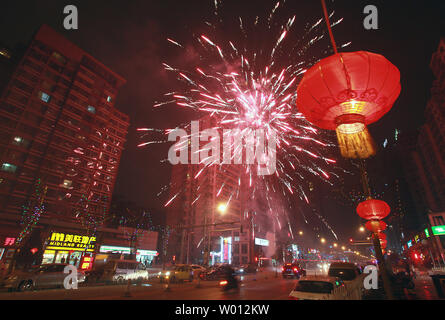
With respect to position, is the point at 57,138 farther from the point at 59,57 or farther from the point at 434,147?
the point at 434,147

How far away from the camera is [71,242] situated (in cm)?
3578

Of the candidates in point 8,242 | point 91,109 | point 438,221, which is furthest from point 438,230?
point 91,109

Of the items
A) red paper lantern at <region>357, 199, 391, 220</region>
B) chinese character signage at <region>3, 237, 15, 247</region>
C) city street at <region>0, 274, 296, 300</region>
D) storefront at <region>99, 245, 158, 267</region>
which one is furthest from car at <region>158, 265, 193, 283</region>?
storefront at <region>99, 245, 158, 267</region>

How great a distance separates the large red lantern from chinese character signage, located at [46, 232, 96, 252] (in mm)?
41778

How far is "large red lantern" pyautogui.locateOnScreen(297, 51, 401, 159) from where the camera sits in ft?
14.6

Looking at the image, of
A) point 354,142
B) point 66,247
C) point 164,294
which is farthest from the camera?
point 66,247

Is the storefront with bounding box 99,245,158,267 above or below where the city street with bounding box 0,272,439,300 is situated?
above

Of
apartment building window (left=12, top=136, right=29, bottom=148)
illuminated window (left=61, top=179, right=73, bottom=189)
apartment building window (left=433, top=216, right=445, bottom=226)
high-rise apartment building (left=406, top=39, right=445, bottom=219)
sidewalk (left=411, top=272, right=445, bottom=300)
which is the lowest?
sidewalk (left=411, top=272, right=445, bottom=300)

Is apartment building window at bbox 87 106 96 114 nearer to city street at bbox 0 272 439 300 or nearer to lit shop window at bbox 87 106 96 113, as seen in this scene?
lit shop window at bbox 87 106 96 113

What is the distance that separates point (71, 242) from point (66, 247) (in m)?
0.93

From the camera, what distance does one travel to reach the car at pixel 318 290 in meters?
6.45

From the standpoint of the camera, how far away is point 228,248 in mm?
63438
